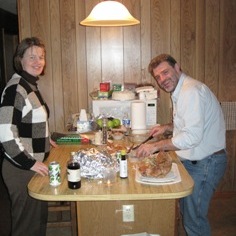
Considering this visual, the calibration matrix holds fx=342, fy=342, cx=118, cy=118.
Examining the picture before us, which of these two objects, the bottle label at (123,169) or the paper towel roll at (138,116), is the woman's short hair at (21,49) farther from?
the paper towel roll at (138,116)

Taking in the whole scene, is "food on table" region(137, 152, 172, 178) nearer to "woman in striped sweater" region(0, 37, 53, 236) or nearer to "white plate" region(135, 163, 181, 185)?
"white plate" region(135, 163, 181, 185)

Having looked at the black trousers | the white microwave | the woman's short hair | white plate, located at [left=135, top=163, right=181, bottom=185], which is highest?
the woman's short hair

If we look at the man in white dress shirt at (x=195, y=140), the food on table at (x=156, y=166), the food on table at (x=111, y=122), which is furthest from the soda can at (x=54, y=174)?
the food on table at (x=111, y=122)

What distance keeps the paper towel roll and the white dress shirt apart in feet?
2.27

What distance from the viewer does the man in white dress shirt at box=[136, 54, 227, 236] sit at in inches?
76.1

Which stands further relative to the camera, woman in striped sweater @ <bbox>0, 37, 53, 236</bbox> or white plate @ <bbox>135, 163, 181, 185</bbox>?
woman in striped sweater @ <bbox>0, 37, 53, 236</bbox>

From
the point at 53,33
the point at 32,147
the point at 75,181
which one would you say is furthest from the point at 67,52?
the point at 75,181

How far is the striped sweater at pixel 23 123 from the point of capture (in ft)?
6.10

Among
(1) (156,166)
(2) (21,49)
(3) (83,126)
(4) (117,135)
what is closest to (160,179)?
(1) (156,166)

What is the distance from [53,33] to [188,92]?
173cm

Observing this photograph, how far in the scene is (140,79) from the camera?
3.34m

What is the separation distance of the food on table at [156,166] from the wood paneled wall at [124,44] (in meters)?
1.62

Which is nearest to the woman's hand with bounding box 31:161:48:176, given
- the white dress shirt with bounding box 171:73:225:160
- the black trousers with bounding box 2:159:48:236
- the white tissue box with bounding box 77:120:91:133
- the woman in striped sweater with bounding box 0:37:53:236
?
the woman in striped sweater with bounding box 0:37:53:236

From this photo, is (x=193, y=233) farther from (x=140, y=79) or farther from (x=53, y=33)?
(x=53, y=33)
